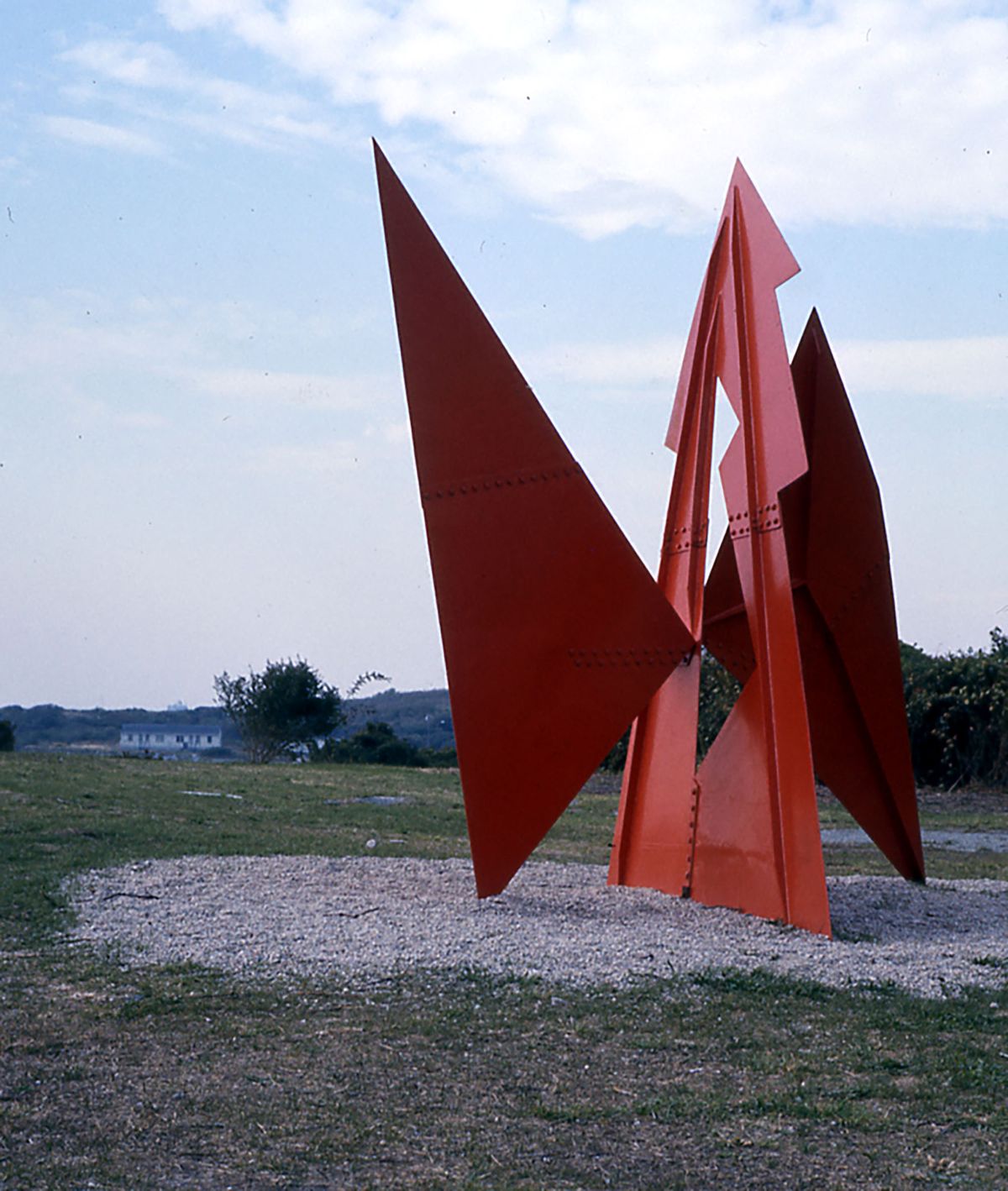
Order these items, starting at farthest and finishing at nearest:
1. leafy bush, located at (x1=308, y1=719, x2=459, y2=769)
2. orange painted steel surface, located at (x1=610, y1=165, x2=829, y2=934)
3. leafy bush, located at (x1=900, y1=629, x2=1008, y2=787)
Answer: leafy bush, located at (x1=308, y1=719, x2=459, y2=769) → leafy bush, located at (x1=900, y1=629, x2=1008, y2=787) → orange painted steel surface, located at (x1=610, y1=165, x2=829, y2=934)

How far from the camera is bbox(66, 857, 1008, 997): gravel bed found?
6.14m

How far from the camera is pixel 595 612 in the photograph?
298 inches

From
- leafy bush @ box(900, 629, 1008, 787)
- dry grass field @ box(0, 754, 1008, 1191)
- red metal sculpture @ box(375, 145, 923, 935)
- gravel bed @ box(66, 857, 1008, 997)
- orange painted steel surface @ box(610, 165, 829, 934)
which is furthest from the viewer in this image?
leafy bush @ box(900, 629, 1008, 787)

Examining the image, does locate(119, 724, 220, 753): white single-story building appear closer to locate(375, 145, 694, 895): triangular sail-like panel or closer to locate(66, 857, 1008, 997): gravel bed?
locate(66, 857, 1008, 997): gravel bed

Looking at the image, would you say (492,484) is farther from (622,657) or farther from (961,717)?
(961,717)

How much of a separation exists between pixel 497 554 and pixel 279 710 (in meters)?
19.9

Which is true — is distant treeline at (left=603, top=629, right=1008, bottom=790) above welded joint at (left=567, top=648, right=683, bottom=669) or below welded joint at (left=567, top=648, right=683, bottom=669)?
below

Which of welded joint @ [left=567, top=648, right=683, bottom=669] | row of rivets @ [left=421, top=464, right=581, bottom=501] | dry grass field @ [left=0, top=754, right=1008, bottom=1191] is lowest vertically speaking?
dry grass field @ [left=0, top=754, right=1008, bottom=1191]

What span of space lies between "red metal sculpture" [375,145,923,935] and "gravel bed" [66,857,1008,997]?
0.42 meters

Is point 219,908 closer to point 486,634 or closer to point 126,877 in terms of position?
point 126,877

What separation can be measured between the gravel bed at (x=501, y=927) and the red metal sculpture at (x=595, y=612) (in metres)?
0.42

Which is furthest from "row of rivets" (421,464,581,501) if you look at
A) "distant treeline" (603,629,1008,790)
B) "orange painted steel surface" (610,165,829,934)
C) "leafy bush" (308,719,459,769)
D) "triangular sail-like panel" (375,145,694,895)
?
"leafy bush" (308,719,459,769)

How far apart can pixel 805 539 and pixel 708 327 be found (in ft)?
4.93

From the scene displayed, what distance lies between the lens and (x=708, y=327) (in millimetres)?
8375
